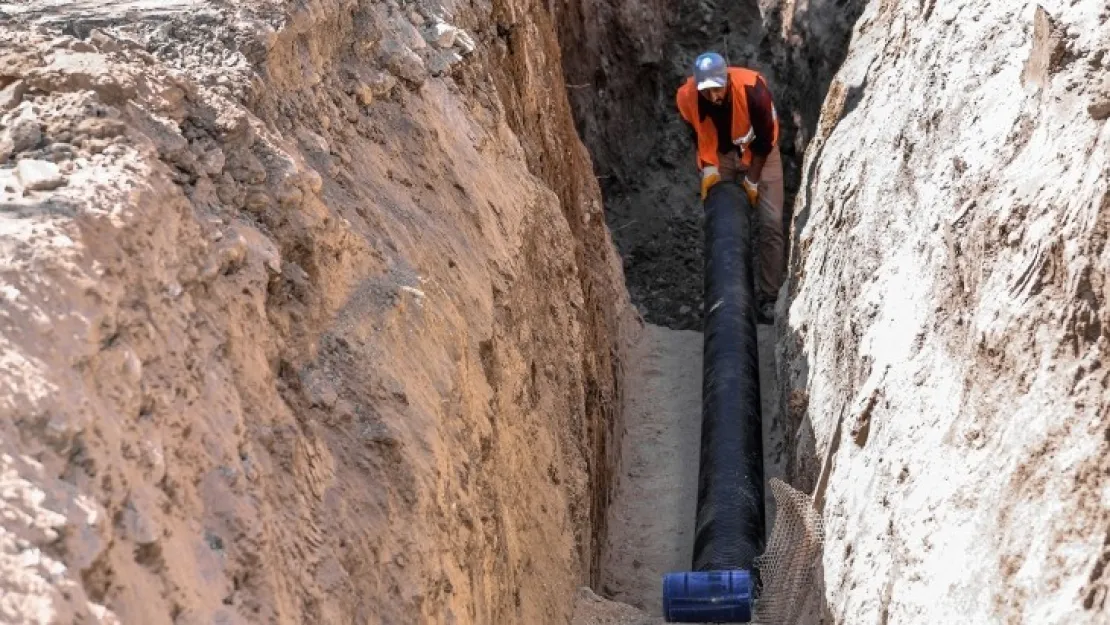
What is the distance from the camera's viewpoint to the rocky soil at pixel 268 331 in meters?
2.38

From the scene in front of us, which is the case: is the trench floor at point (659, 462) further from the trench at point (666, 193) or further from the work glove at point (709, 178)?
the work glove at point (709, 178)

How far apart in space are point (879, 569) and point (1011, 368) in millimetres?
974

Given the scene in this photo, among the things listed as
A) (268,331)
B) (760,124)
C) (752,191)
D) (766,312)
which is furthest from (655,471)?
(268,331)

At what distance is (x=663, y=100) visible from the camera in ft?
32.6

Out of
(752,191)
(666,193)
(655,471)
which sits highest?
(752,191)

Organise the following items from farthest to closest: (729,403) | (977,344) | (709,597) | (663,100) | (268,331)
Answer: (663,100) < (729,403) < (709,597) < (977,344) < (268,331)

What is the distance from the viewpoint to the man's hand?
8.30 m

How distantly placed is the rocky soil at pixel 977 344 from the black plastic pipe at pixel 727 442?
1.53 ft

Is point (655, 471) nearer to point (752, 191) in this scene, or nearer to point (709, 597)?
point (709, 597)

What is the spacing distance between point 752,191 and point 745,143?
0.34 metres

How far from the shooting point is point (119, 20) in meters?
3.64

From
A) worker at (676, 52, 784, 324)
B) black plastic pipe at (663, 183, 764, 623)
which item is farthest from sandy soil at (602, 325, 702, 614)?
worker at (676, 52, 784, 324)

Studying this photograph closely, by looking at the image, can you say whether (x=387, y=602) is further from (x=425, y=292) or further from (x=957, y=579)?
(x=957, y=579)

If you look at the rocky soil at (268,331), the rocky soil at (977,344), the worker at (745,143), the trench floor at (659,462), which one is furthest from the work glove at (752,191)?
the rocky soil at (268,331)
